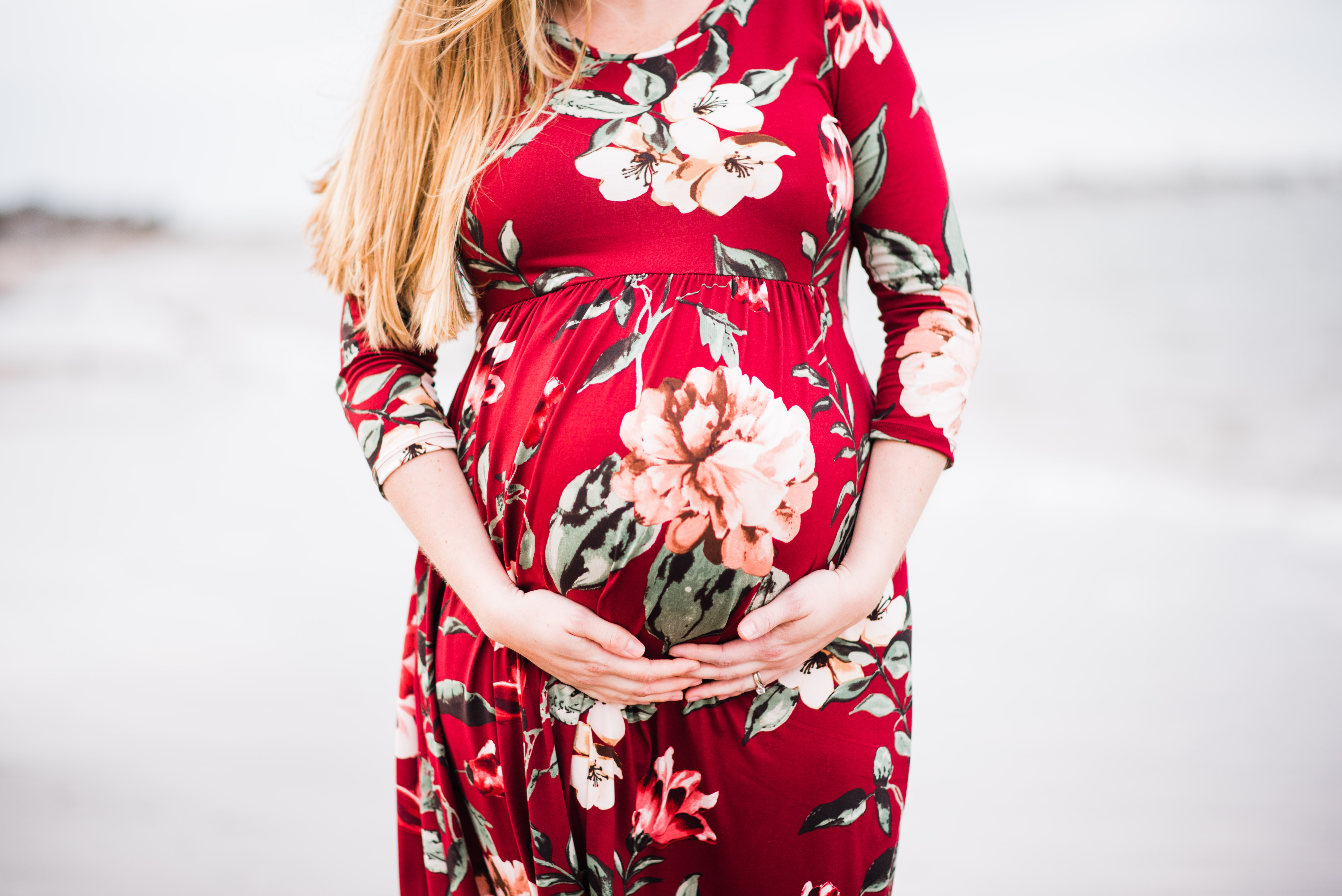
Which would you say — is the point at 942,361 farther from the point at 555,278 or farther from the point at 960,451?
the point at 960,451

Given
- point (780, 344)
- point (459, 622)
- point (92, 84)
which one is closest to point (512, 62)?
point (780, 344)

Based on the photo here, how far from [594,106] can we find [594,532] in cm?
34

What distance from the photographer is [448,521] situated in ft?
2.13

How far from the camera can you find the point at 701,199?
23.9 inches

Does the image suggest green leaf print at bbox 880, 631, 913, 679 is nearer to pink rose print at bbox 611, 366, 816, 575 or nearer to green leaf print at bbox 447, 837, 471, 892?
pink rose print at bbox 611, 366, 816, 575

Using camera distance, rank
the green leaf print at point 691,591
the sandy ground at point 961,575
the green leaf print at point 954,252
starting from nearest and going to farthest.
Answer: the green leaf print at point 691,591, the green leaf print at point 954,252, the sandy ground at point 961,575

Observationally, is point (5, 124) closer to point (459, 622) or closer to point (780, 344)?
point (459, 622)

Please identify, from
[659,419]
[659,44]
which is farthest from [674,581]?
[659,44]

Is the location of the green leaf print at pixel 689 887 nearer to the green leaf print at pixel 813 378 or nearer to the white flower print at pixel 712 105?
the green leaf print at pixel 813 378

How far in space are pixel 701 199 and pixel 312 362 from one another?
159 cm

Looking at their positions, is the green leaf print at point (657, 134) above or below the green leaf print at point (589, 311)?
above

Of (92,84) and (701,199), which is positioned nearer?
(701,199)

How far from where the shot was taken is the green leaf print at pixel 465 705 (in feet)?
2.19

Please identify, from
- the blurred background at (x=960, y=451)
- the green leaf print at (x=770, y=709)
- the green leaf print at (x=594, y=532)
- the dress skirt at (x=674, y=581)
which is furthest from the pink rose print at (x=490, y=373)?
the blurred background at (x=960, y=451)
